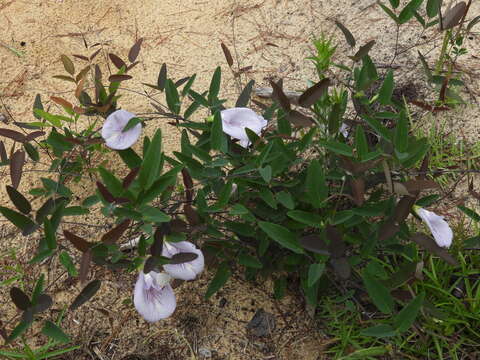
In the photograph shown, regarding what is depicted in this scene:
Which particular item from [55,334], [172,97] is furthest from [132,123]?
[55,334]

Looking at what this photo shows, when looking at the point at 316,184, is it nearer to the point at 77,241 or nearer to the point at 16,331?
the point at 77,241

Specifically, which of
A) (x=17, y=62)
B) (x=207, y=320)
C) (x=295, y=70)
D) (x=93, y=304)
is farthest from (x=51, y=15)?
(x=207, y=320)

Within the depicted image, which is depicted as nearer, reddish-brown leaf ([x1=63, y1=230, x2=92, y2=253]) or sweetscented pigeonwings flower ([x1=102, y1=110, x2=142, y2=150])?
reddish-brown leaf ([x1=63, y1=230, x2=92, y2=253])

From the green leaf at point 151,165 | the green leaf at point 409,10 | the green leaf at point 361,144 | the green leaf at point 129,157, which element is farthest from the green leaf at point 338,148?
the green leaf at point 409,10

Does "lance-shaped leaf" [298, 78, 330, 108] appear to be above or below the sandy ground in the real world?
above

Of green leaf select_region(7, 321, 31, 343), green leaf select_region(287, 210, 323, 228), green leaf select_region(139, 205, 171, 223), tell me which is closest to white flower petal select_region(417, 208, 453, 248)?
green leaf select_region(287, 210, 323, 228)

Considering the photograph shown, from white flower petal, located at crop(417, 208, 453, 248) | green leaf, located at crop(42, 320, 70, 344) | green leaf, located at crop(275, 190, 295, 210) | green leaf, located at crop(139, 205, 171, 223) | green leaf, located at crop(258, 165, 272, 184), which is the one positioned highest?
green leaf, located at crop(139, 205, 171, 223)

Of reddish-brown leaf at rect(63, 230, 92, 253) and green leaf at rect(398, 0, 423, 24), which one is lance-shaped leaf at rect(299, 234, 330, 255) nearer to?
reddish-brown leaf at rect(63, 230, 92, 253)
